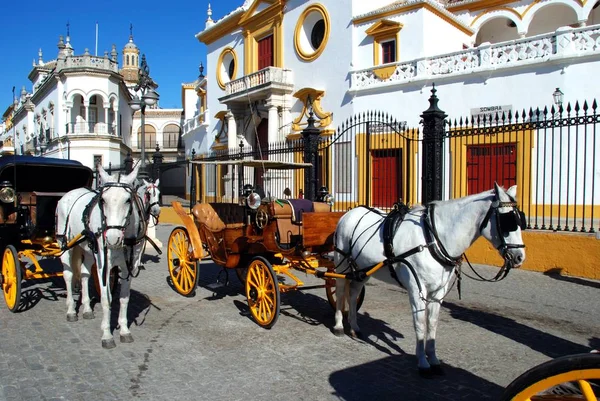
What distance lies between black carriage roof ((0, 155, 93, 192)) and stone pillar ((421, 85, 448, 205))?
246 inches

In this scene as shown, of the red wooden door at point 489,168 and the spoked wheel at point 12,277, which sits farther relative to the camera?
the red wooden door at point 489,168

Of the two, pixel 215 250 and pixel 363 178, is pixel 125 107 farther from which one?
pixel 215 250

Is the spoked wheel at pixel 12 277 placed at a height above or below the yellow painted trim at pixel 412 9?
below

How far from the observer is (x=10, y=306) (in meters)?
6.78

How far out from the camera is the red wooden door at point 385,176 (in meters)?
16.8

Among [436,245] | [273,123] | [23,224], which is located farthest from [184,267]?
[273,123]

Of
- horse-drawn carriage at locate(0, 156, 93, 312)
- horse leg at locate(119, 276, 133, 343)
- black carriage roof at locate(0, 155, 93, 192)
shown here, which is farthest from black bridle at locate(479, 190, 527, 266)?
black carriage roof at locate(0, 155, 93, 192)

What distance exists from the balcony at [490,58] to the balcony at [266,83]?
428 cm

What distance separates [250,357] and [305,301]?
249 centimetres

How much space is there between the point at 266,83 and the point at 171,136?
3055 cm

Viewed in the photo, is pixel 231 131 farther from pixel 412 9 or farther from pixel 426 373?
pixel 426 373

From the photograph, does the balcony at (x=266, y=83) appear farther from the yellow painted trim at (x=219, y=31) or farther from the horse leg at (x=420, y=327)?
the horse leg at (x=420, y=327)

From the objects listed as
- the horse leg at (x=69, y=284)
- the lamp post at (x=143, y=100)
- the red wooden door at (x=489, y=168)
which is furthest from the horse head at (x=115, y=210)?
the red wooden door at (x=489, y=168)

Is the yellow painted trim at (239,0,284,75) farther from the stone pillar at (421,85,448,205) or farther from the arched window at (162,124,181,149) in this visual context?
the arched window at (162,124,181,149)
